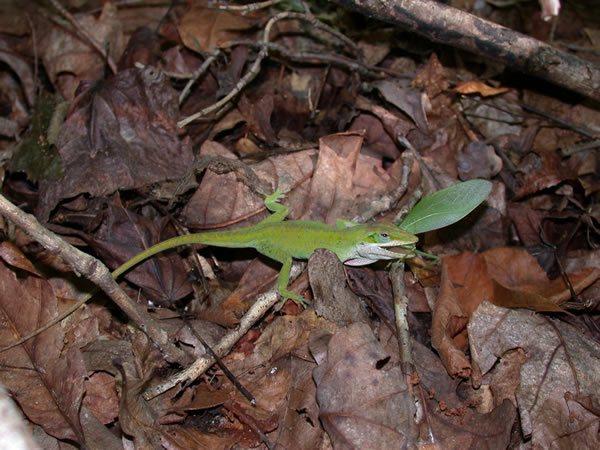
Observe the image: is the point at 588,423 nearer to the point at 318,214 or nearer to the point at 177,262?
the point at 318,214

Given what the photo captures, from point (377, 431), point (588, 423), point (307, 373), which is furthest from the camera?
point (307, 373)

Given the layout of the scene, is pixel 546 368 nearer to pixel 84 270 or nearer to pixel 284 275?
pixel 284 275

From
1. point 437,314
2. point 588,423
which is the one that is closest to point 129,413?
point 437,314

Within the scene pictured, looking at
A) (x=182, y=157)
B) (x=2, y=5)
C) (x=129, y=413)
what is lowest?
(x=129, y=413)

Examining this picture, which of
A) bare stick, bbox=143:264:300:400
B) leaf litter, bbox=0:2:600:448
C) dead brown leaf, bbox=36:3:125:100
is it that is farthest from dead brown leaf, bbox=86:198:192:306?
dead brown leaf, bbox=36:3:125:100

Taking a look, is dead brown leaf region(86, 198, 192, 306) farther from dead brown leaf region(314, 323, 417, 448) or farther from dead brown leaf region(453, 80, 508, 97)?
dead brown leaf region(453, 80, 508, 97)

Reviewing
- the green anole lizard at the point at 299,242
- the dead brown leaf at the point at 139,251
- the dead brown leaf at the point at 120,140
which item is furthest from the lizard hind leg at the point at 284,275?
the dead brown leaf at the point at 120,140
